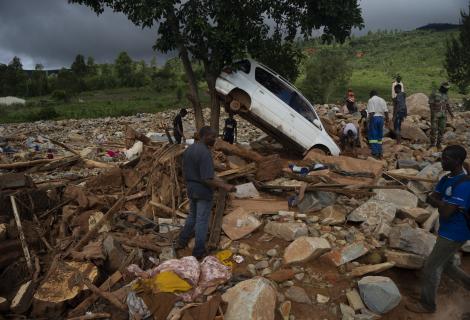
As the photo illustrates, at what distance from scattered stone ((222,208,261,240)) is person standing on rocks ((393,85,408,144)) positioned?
21.7 feet

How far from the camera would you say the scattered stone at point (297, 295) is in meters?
4.78

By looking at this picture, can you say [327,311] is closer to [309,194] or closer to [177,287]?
[177,287]

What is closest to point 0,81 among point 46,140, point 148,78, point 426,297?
point 148,78

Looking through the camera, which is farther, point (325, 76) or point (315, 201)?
point (325, 76)

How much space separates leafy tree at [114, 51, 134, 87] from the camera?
6475 centimetres

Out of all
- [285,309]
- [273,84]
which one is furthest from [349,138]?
[285,309]

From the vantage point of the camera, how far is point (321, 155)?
348 inches

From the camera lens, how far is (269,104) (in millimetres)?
9266

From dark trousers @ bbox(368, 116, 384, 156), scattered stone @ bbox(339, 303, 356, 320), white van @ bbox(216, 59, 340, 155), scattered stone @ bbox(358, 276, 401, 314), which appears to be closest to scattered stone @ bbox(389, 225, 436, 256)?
scattered stone @ bbox(358, 276, 401, 314)

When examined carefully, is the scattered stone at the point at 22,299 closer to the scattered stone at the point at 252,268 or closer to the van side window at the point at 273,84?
the scattered stone at the point at 252,268

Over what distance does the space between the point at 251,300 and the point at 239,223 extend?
1739 mm

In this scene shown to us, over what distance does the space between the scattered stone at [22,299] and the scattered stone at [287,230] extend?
3029 mm

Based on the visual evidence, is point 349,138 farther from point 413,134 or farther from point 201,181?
point 201,181

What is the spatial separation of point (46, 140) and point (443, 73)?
1629 inches
